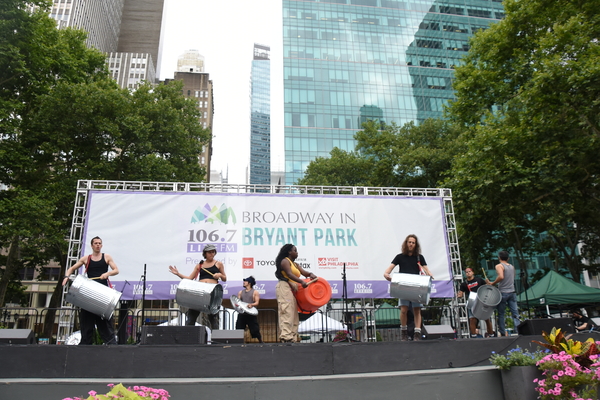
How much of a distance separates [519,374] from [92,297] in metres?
5.99

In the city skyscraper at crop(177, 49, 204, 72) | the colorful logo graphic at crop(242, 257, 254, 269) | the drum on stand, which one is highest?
the city skyscraper at crop(177, 49, 204, 72)

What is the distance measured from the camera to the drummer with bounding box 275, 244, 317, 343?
6523 millimetres

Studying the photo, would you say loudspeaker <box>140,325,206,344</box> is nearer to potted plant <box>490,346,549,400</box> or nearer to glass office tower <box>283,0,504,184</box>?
potted plant <box>490,346,549,400</box>

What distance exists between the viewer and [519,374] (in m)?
5.43

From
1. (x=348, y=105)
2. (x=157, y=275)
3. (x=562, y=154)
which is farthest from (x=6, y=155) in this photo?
(x=348, y=105)

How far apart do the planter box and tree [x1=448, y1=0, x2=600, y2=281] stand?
10.9 meters

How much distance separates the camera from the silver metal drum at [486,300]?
8095 millimetres

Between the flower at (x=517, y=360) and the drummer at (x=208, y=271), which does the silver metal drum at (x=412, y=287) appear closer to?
the flower at (x=517, y=360)

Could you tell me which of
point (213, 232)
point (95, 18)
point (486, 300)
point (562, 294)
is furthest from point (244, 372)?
point (95, 18)

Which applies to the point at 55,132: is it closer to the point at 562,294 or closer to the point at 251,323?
the point at 251,323

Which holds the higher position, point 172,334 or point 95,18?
point 95,18

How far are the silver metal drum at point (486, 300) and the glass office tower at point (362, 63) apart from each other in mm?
49013

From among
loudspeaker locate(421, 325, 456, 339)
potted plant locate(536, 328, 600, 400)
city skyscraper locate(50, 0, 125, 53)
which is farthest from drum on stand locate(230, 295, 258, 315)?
city skyscraper locate(50, 0, 125, 53)

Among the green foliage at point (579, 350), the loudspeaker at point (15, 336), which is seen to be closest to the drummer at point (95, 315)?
the loudspeaker at point (15, 336)
